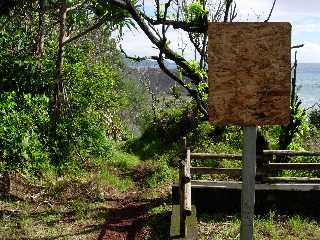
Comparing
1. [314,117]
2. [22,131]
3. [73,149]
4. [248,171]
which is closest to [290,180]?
[22,131]

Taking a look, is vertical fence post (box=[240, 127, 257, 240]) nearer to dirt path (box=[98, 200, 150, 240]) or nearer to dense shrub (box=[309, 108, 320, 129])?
dirt path (box=[98, 200, 150, 240])

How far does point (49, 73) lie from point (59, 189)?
3846mm

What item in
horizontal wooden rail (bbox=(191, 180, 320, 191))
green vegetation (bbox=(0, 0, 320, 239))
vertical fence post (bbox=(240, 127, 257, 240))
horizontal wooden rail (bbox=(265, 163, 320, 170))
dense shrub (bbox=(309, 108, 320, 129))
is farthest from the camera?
dense shrub (bbox=(309, 108, 320, 129))

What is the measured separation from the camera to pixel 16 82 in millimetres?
14031

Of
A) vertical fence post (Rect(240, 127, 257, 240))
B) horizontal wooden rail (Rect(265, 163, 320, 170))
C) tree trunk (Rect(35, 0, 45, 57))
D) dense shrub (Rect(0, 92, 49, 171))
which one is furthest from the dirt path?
vertical fence post (Rect(240, 127, 257, 240))

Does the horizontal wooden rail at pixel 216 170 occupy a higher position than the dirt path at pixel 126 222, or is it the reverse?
the horizontal wooden rail at pixel 216 170

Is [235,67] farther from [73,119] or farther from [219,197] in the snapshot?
[73,119]

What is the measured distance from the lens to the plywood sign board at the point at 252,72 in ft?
11.8

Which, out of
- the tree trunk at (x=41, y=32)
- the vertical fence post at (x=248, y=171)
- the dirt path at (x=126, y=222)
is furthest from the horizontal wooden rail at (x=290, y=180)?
the tree trunk at (x=41, y=32)

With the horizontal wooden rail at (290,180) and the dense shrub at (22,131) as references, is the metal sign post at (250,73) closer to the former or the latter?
the horizontal wooden rail at (290,180)

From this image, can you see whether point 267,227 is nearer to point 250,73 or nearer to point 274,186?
point 274,186

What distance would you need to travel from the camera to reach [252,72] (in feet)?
11.8

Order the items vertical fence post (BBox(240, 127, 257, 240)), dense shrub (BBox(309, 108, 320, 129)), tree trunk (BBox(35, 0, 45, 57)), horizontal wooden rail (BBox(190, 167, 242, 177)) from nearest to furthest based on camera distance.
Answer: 1. vertical fence post (BBox(240, 127, 257, 240))
2. horizontal wooden rail (BBox(190, 167, 242, 177))
3. tree trunk (BBox(35, 0, 45, 57))
4. dense shrub (BBox(309, 108, 320, 129))

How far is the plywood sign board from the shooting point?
359 centimetres
